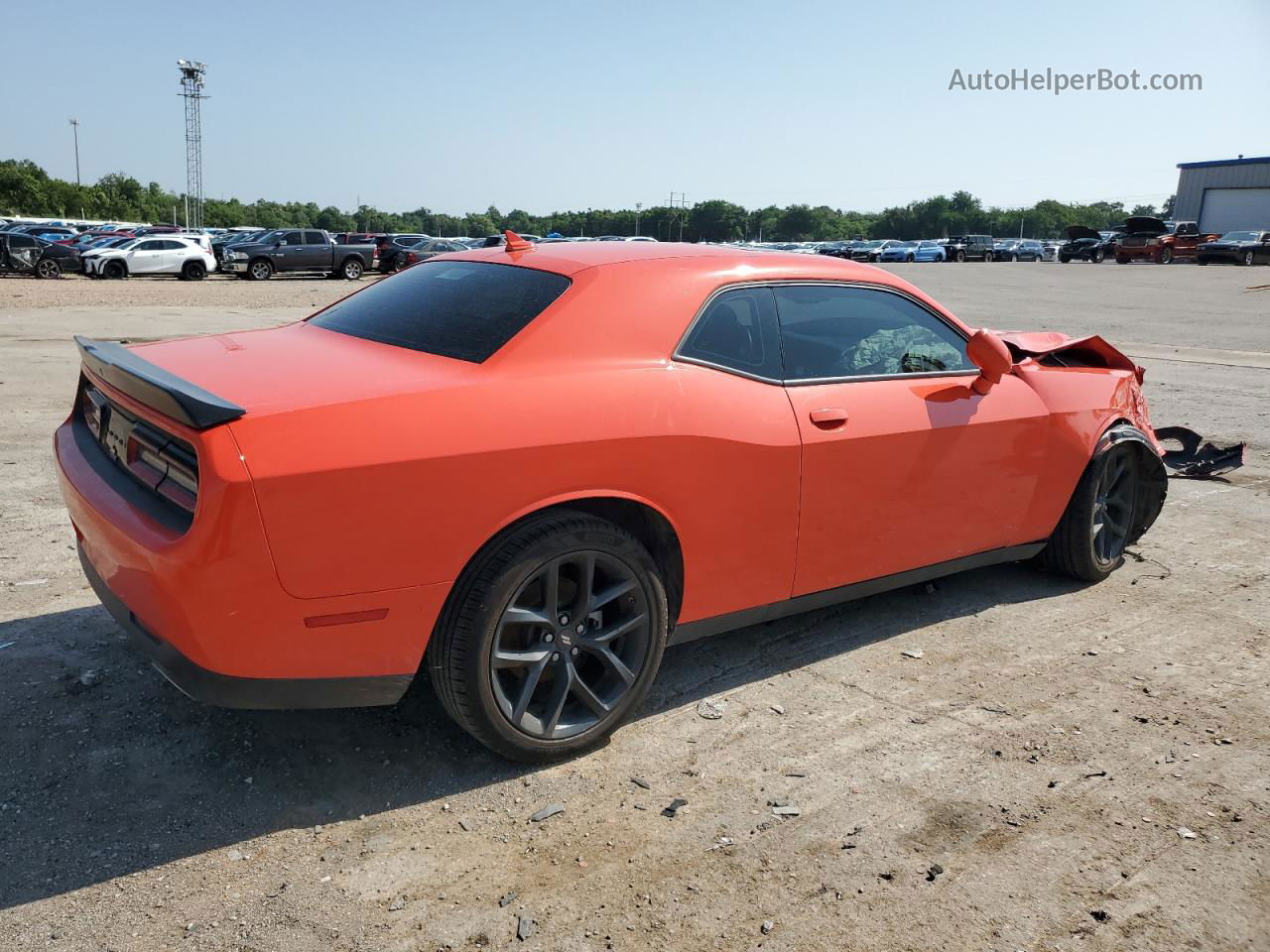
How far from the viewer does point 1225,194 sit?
65.7m

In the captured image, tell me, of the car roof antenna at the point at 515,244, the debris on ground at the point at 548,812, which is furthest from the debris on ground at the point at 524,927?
the car roof antenna at the point at 515,244

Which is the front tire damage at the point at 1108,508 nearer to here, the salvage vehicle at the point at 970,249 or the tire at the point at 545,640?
the tire at the point at 545,640

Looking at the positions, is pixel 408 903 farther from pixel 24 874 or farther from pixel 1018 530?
pixel 1018 530

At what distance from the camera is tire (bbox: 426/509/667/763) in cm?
288

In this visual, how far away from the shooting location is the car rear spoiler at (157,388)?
2561 millimetres

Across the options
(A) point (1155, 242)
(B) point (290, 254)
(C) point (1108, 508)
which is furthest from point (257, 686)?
(A) point (1155, 242)

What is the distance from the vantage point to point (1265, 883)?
2652 millimetres

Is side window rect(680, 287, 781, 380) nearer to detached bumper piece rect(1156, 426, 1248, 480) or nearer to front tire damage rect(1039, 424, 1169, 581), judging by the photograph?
front tire damage rect(1039, 424, 1169, 581)

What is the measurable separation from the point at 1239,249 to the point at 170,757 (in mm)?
49922

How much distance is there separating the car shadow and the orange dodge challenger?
0.30 meters

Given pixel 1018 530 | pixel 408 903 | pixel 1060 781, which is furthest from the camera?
pixel 1018 530

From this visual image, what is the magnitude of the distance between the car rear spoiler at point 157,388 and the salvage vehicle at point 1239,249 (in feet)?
162

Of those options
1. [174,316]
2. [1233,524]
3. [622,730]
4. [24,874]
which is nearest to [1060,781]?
[622,730]

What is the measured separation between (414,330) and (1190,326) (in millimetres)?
18898
